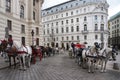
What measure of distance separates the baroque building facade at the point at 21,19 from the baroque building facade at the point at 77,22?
26.9 metres

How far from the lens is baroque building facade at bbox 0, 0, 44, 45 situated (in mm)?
28314

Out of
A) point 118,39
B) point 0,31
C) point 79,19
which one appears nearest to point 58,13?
point 79,19

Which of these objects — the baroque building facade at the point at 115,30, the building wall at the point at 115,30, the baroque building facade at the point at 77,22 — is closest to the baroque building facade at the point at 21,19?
the baroque building facade at the point at 77,22

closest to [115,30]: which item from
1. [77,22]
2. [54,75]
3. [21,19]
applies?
[77,22]

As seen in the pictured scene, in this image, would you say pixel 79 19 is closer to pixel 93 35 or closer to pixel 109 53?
pixel 93 35

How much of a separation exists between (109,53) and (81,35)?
5757cm

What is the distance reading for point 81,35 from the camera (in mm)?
70062

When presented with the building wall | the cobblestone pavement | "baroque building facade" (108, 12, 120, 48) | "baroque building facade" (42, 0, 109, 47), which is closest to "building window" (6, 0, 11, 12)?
the cobblestone pavement

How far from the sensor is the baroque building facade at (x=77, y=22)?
221 feet

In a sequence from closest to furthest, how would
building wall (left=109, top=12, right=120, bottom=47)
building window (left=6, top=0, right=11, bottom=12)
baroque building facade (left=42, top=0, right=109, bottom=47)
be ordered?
building window (left=6, top=0, right=11, bottom=12) < baroque building facade (left=42, top=0, right=109, bottom=47) < building wall (left=109, top=12, right=120, bottom=47)

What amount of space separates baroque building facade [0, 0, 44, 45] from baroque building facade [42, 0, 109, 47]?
2688 centimetres

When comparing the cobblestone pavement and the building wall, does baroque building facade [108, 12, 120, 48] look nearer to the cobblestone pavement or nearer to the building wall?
the building wall

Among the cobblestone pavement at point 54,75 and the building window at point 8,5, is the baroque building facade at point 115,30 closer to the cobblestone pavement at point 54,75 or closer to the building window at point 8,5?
the building window at point 8,5

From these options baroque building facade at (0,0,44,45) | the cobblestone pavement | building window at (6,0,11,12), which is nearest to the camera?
the cobblestone pavement
